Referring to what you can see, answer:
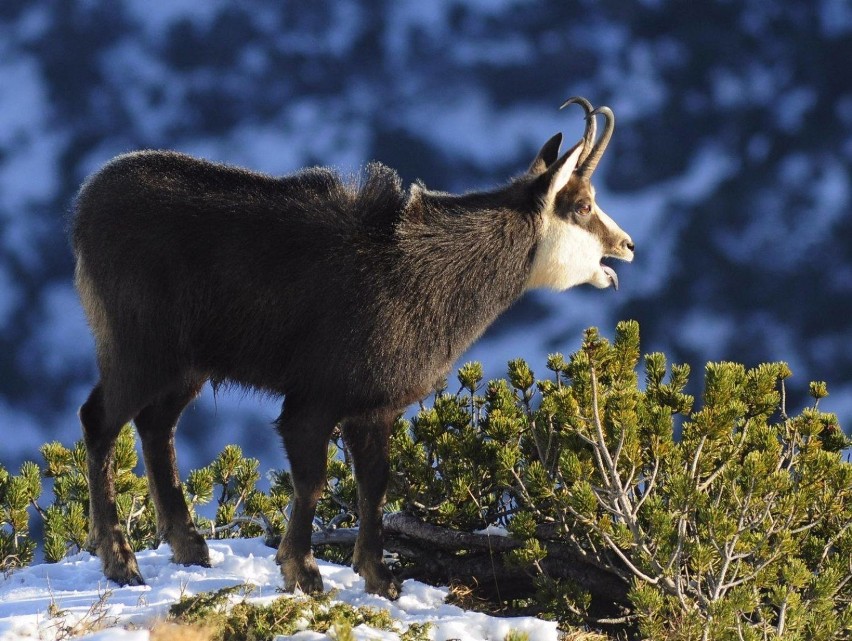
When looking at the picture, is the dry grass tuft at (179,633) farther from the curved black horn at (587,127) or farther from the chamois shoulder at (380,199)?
the curved black horn at (587,127)

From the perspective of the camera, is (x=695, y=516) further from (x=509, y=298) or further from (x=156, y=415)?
(x=156, y=415)

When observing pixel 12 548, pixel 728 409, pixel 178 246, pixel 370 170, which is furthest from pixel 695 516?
pixel 12 548

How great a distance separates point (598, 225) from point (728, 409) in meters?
1.61

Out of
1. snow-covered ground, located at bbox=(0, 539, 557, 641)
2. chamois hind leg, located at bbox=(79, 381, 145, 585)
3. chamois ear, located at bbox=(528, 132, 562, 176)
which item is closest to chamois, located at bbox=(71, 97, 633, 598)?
chamois hind leg, located at bbox=(79, 381, 145, 585)

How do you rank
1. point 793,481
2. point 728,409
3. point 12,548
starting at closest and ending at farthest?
point 728,409 → point 793,481 → point 12,548

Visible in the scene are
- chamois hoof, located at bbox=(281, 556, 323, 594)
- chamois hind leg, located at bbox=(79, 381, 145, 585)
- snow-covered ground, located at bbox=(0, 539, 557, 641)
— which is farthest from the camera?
chamois hind leg, located at bbox=(79, 381, 145, 585)

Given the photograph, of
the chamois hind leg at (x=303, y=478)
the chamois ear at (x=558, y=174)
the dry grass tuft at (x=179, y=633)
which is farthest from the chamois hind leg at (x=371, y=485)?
the chamois ear at (x=558, y=174)

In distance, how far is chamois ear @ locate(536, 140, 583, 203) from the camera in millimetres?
6527

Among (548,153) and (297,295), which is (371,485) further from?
(548,153)

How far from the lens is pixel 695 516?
6230 mm

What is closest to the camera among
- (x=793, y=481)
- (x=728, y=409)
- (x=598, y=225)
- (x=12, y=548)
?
(x=728, y=409)

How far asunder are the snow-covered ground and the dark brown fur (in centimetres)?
20

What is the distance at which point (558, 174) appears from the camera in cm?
655

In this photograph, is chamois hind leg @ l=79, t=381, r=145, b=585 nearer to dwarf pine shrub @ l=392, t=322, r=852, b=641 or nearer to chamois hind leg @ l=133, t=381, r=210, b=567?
chamois hind leg @ l=133, t=381, r=210, b=567
